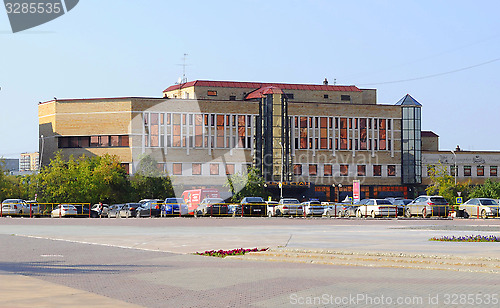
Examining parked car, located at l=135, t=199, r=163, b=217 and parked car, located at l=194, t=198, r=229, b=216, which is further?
parked car, located at l=135, t=199, r=163, b=217

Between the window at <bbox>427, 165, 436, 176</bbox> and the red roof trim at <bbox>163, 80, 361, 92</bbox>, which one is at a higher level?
the red roof trim at <bbox>163, 80, 361, 92</bbox>

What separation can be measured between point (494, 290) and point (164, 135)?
323ft

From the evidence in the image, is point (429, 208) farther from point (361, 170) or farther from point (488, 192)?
point (361, 170)

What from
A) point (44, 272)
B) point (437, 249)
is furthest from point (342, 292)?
point (437, 249)

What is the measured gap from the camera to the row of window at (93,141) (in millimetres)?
108375

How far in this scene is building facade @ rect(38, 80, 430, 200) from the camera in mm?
108875

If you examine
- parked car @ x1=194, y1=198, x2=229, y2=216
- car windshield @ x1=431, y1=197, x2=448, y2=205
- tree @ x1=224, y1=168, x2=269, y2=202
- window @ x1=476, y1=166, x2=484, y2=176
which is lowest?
parked car @ x1=194, y1=198, x2=229, y2=216

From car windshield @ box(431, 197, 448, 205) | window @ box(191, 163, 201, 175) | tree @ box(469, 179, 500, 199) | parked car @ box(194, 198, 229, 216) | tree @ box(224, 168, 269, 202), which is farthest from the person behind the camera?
window @ box(191, 163, 201, 175)

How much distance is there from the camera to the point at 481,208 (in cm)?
6069

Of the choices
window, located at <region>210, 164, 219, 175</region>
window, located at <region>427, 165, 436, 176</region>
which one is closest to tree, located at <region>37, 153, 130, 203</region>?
window, located at <region>210, 164, 219, 175</region>

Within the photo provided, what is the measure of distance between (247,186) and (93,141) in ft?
84.9

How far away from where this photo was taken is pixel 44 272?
52.5 feet

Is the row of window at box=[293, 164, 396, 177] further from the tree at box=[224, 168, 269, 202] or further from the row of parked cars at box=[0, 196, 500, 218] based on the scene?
the row of parked cars at box=[0, 196, 500, 218]

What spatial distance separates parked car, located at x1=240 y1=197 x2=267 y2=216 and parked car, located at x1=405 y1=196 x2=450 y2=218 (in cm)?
1244
